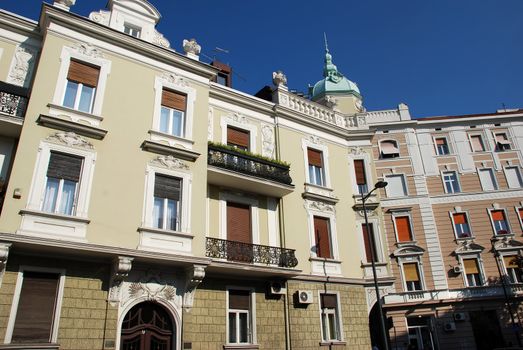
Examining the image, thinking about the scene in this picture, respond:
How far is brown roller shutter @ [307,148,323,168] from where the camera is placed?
1855cm

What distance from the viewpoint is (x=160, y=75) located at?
14766mm

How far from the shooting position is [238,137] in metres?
17.0

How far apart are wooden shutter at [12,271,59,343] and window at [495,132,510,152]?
27.5 m

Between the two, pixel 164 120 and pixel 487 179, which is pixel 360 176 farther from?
pixel 487 179

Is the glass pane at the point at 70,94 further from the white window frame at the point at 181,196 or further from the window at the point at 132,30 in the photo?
the window at the point at 132,30

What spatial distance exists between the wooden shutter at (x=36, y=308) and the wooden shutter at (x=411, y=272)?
1866cm

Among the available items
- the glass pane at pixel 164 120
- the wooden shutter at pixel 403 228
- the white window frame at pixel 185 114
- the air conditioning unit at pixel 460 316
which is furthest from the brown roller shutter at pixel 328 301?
the air conditioning unit at pixel 460 316

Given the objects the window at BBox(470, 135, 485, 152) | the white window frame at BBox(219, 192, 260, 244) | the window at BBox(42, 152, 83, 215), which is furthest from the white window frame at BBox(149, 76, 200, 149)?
the window at BBox(470, 135, 485, 152)

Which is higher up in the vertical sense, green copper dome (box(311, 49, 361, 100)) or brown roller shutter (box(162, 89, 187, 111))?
green copper dome (box(311, 49, 361, 100))

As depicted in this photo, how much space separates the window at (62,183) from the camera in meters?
11.3

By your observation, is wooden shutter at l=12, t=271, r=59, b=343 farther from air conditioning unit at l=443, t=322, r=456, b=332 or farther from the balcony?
air conditioning unit at l=443, t=322, r=456, b=332

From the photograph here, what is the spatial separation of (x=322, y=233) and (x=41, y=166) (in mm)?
10611

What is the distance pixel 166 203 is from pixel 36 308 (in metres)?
4.51

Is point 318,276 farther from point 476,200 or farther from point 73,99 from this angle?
point 476,200
